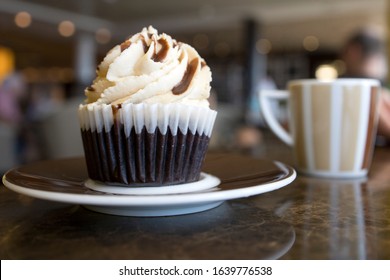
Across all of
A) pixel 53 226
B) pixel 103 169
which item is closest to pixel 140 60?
pixel 103 169

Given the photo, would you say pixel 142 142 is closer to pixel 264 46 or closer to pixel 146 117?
pixel 146 117

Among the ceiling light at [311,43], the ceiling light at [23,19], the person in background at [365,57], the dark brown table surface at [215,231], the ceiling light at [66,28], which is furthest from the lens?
the ceiling light at [311,43]

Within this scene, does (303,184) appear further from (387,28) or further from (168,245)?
(387,28)

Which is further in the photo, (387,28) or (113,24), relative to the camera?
(113,24)

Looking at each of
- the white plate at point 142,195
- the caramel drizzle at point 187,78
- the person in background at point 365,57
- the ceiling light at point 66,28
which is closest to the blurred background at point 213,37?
the ceiling light at point 66,28

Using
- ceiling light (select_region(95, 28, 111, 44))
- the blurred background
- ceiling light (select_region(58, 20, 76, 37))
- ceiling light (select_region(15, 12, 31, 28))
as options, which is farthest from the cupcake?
ceiling light (select_region(95, 28, 111, 44))

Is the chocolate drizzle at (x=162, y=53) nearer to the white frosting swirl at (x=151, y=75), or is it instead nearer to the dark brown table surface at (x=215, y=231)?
the white frosting swirl at (x=151, y=75)
